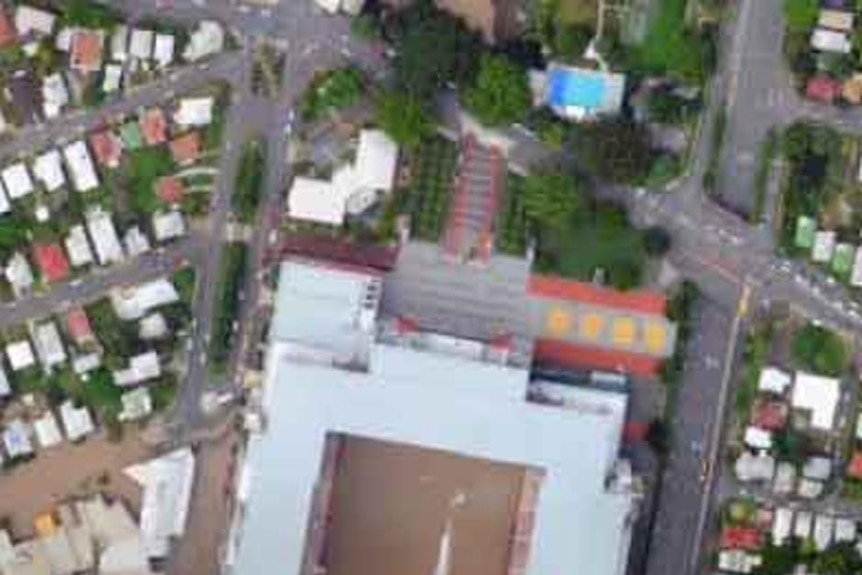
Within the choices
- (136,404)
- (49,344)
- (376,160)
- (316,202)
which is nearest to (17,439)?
(49,344)

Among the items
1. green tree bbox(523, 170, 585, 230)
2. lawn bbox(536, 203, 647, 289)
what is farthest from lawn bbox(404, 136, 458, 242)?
lawn bbox(536, 203, 647, 289)

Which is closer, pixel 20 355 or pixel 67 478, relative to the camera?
pixel 20 355

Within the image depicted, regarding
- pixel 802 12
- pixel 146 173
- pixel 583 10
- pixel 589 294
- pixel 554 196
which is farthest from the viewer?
pixel 146 173

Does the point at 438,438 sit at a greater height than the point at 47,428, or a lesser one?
greater

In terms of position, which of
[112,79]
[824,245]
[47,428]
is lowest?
[47,428]

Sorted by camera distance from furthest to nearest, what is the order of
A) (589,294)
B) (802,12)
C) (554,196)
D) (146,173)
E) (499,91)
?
(146,173), (589,294), (802,12), (554,196), (499,91)

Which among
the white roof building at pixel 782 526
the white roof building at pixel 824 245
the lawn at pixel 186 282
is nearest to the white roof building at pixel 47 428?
the lawn at pixel 186 282

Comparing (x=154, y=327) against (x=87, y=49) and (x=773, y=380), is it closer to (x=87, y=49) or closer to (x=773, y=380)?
(x=87, y=49)
